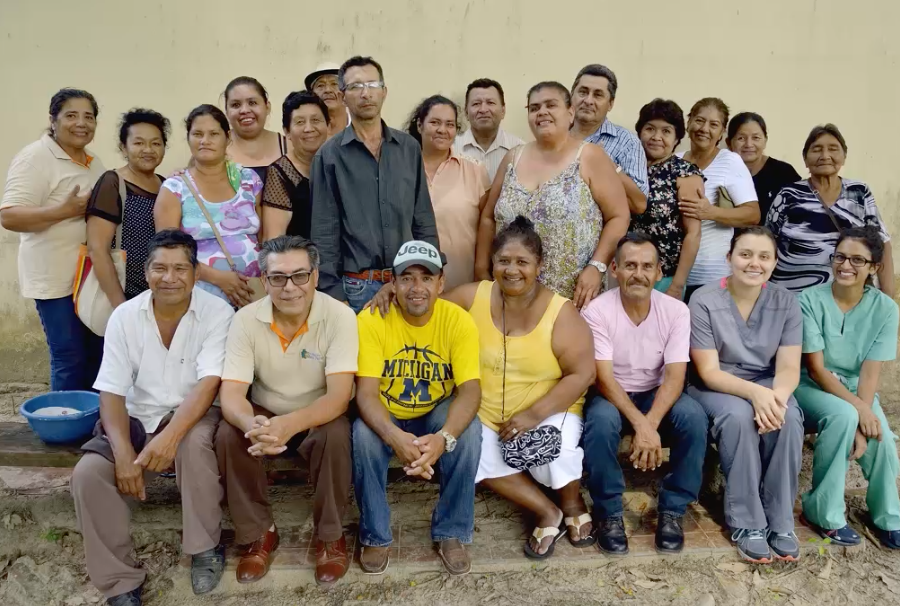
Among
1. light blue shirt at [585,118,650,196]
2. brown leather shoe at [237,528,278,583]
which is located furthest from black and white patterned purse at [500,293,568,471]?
light blue shirt at [585,118,650,196]

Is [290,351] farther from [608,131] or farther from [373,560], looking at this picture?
[608,131]

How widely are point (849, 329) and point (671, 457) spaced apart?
118 cm

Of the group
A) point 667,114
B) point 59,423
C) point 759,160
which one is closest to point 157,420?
point 59,423

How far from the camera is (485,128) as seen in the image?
3.76 m

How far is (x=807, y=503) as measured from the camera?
3113 millimetres

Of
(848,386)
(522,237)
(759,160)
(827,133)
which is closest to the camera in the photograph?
(522,237)

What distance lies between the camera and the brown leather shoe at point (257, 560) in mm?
2738

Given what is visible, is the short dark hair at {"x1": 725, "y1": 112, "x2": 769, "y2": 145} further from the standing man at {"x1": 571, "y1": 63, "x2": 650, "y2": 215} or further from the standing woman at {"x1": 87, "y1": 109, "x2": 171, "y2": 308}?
the standing woman at {"x1": 87, "y1": 109, "x2": 171, "y2": 308}

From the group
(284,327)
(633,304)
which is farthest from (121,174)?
(633,304)

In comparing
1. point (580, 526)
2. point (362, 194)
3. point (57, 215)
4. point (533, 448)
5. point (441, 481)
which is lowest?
point (580, 526)

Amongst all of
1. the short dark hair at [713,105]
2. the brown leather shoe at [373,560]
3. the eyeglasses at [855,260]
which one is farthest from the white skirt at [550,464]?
the short dark hair at [713,105]

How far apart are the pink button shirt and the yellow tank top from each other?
0.25 metres

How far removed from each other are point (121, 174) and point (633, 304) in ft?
8.97

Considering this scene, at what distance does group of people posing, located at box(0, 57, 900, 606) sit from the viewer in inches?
107
